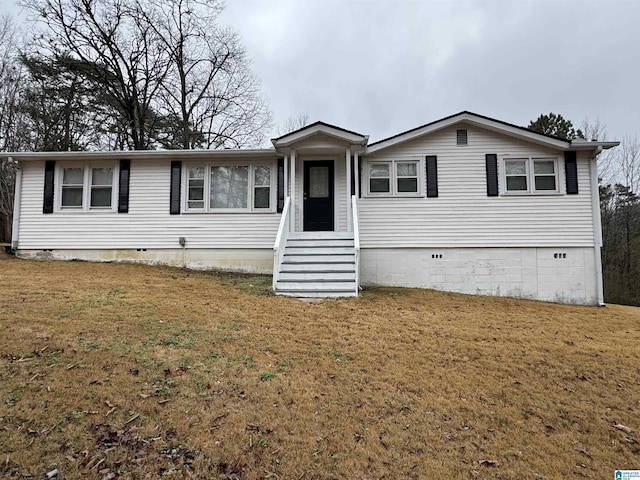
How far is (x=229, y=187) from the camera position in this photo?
430 inches

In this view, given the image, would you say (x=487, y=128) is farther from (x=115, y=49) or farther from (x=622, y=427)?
(x=115, y=49)

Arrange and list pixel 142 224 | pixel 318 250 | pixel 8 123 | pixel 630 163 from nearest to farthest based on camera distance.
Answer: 1. pixel 318 250
2. pixel 142 224
3. pixel 8 123
4. pixel 630 163

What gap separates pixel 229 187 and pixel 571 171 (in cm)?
931

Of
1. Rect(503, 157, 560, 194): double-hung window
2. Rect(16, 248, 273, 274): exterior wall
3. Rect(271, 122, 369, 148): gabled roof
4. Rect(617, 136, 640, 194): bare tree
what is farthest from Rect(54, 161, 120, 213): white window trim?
Rect(617, 136, 640, 194): bare tree

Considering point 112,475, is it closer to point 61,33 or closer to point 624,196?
point 61,33

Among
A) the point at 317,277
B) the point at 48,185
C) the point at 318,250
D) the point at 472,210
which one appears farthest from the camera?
the point at 48,185

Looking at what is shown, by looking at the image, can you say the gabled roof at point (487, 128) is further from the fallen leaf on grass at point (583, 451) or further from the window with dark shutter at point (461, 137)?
the fallen leaf on grass at point (583, 451)

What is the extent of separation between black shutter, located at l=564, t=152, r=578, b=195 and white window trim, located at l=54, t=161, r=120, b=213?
1236cm

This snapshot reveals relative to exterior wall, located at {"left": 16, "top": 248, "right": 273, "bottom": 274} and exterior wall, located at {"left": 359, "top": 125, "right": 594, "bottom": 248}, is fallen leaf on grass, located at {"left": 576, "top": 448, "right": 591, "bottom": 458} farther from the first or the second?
exterior wall, located at {"left": 16, "top": 248, "right": 273, "bottom": 274}

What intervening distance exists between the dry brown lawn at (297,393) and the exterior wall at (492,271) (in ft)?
10.7

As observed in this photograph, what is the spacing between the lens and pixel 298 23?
67.6ft

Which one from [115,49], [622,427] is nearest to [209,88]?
[115,49]

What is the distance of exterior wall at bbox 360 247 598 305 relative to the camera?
983 cm

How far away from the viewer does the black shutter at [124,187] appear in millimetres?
10773
